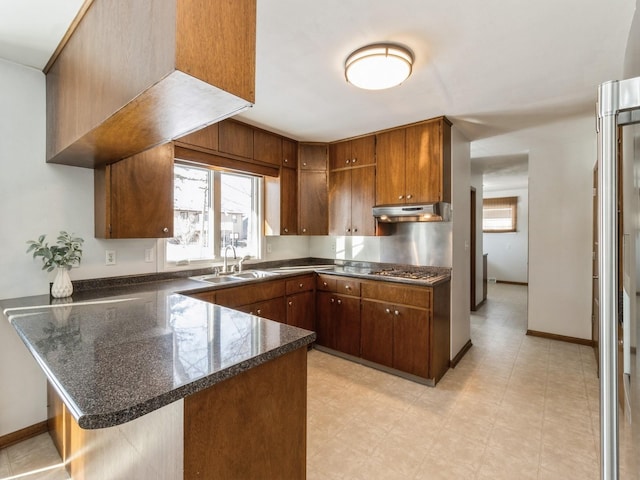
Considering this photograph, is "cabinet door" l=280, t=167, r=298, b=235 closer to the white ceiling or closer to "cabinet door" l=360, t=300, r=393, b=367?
the white ceiling

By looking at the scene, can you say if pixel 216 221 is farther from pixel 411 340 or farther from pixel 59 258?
pixel 411 340

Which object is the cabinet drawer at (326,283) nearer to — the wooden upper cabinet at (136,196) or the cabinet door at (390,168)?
the cabinet door at (390,168)

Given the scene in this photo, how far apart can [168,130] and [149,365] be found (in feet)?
3.36

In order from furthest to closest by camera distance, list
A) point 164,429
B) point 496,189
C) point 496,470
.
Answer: point 496,189
point 496,470
point 164,429

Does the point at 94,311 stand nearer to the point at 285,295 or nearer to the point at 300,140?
the point at 285,295

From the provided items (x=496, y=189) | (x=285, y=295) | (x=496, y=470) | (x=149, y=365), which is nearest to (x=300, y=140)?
(x=285, y=295)

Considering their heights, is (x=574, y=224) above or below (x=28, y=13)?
below

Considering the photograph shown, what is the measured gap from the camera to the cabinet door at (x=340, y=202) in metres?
3.69

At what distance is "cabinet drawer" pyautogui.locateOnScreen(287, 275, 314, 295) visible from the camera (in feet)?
10.7

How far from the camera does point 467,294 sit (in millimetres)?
3656

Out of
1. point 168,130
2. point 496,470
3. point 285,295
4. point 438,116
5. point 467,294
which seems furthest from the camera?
point 467,294

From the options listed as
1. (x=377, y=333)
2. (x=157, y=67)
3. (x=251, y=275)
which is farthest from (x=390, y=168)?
(x=157, y=67)

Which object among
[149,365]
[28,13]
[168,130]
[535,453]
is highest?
[28,13]

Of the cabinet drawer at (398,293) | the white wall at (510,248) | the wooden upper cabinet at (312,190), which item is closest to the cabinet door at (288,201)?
the wooden upper cabinet at (312,190)
